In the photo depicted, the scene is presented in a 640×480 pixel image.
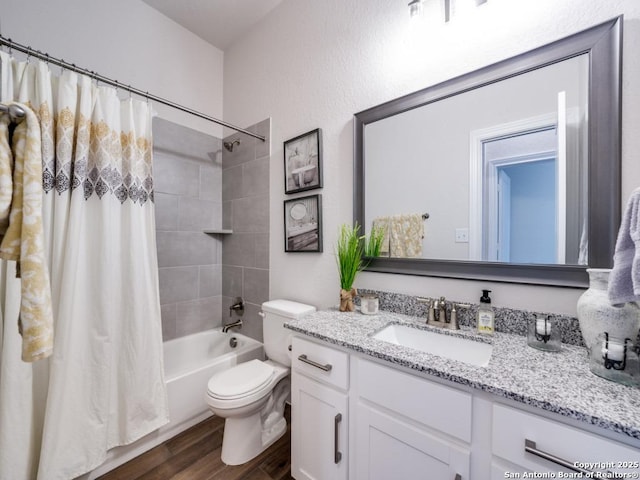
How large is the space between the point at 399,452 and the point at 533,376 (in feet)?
1.62

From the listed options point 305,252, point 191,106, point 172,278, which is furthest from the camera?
point 191,106

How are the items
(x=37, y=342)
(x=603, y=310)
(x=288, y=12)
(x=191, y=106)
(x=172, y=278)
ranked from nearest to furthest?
(x=37, y=342)
(x=603, y=310)
(x=288, y=12)
(x=172, y=278)
(x=191, y=106)

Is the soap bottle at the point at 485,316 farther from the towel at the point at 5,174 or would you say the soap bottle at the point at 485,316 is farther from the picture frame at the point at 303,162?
the towel at the point at 5,174

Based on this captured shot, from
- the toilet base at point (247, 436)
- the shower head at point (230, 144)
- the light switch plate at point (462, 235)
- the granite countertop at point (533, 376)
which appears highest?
the shower head at point (230, 144)

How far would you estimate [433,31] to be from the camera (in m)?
1.28

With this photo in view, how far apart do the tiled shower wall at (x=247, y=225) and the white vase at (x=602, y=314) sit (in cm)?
174

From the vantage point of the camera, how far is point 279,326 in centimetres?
165

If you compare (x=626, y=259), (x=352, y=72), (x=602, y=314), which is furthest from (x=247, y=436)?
(x=352, y=72)

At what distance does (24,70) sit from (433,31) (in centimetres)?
196

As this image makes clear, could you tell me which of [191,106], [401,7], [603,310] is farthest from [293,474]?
[191,106]

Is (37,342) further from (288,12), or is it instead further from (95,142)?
(288,12)

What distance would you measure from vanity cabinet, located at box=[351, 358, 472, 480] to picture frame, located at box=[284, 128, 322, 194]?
115 centimetres

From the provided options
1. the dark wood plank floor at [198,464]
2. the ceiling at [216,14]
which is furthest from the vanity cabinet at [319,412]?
the ceiling at [216,14]

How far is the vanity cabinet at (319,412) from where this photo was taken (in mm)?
1037
